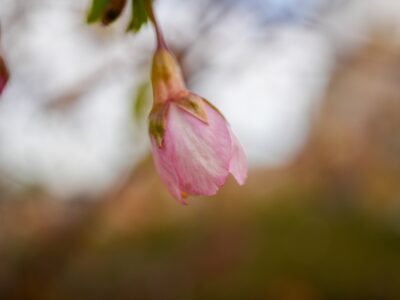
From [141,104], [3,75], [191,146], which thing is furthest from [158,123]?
[141,104]

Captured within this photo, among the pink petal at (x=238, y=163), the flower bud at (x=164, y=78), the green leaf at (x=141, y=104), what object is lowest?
the green leaf at (x=141, y=104)

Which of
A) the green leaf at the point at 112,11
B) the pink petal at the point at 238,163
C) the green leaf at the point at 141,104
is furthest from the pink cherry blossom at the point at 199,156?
the green leaf at the point at 141,104

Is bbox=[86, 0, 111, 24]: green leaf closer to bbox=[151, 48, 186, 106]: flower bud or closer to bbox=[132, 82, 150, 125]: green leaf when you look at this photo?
bbox=[151, 48, 186, 106]: flower bud

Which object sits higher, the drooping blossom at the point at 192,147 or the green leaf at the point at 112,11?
the green leaf at the point at 112,11

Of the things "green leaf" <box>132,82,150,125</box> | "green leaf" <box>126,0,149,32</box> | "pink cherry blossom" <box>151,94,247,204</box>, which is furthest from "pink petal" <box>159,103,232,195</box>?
"green leaf" <box>132,82,150,125</box>

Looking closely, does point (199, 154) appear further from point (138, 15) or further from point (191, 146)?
point (138, 15)

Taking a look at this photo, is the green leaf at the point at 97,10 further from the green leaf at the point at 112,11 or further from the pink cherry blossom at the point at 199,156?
the pink cherry blossom at the point at 199,156
